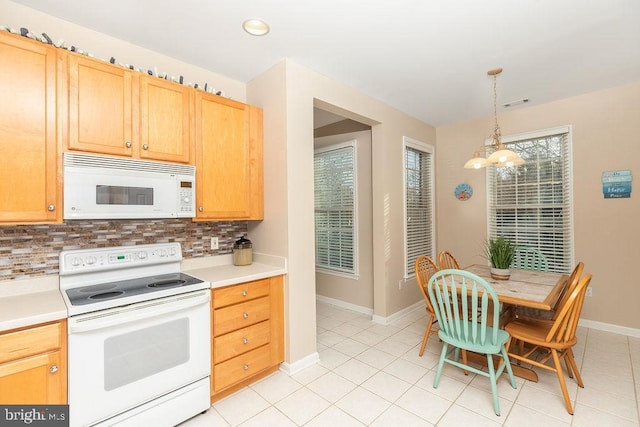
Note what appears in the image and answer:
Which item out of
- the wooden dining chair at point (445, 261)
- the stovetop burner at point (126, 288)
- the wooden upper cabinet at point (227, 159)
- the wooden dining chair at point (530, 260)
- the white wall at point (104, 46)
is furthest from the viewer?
the wooden dining chair at point (530, 260)

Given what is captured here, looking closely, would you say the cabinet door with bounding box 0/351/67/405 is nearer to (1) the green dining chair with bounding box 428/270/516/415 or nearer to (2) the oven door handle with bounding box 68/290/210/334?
(2) the oven door handle with bounding box 68/290/210/334

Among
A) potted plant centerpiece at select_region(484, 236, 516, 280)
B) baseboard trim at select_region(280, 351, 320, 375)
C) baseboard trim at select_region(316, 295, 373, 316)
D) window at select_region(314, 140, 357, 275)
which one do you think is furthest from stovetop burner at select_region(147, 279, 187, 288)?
potted plant centerpiece at select_region(484, 236, 516, 280)

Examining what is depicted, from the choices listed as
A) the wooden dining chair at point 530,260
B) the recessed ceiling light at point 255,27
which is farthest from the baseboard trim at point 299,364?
the recessed ceiling light at point 255,27

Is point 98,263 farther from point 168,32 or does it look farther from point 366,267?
point 366,267

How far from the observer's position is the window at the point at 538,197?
11.3 ft

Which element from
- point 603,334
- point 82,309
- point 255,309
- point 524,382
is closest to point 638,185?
point 603,334

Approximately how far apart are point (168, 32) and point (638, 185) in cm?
463

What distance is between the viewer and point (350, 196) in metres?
4.04

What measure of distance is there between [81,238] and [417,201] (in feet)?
12.2

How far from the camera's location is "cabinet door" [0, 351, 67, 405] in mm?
1341

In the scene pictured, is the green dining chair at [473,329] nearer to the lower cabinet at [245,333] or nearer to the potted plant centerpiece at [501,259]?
the potted plant centerpiece at [501,259]

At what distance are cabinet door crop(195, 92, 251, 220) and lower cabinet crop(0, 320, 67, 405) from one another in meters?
1.07

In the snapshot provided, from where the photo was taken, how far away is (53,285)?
186 centimetres

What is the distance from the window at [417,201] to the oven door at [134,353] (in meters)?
2.78
